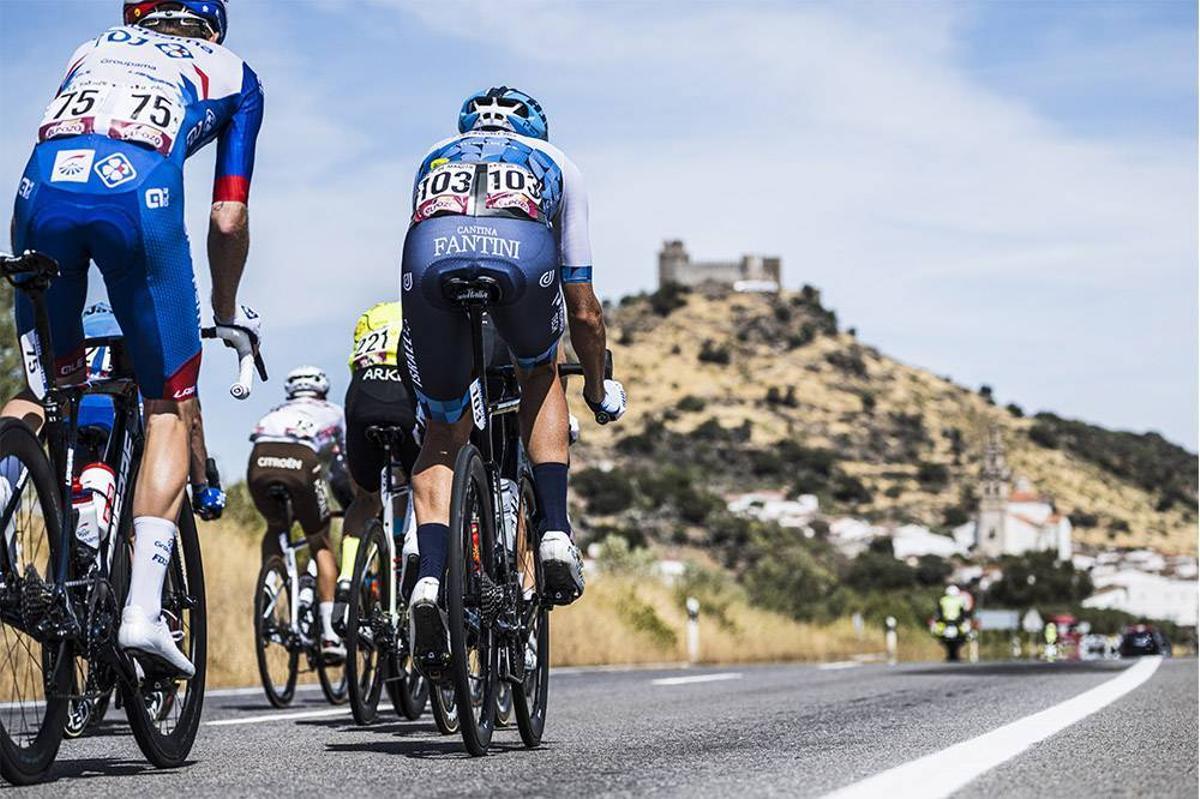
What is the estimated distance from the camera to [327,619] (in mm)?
9984

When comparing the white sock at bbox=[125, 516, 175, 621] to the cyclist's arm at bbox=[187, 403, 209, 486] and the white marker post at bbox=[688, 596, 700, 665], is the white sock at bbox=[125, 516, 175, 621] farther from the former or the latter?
the white marker post at bbox=[688, 596, 700, 665]

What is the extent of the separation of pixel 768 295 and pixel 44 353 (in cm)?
17368

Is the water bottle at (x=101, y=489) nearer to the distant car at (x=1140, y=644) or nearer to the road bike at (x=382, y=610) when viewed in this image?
the road bike at (x=382, y=610)

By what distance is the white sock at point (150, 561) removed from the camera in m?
5.15

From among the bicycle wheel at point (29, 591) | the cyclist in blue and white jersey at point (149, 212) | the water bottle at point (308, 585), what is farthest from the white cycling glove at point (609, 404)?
the water bottle at point (308, 585)

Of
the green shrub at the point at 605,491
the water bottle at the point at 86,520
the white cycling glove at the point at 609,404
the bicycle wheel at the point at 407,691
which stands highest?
the green shrub at the point at 605,491

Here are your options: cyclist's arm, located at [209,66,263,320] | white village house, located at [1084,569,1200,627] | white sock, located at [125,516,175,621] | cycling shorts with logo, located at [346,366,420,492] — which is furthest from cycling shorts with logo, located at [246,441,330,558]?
white village house, located at [1084,569,1200,627]

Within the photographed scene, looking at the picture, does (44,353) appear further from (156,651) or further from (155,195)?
(156,651)

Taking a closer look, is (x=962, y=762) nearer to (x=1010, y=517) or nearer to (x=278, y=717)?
(x=278, y=717)

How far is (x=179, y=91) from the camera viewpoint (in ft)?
17.4

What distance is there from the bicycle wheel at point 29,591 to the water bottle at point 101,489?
0.93 feet

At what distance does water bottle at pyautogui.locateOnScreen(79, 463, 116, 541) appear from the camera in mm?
5387

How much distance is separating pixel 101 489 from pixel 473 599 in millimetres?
1150

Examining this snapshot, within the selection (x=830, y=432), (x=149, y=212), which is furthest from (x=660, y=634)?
(x=830, y=432)
